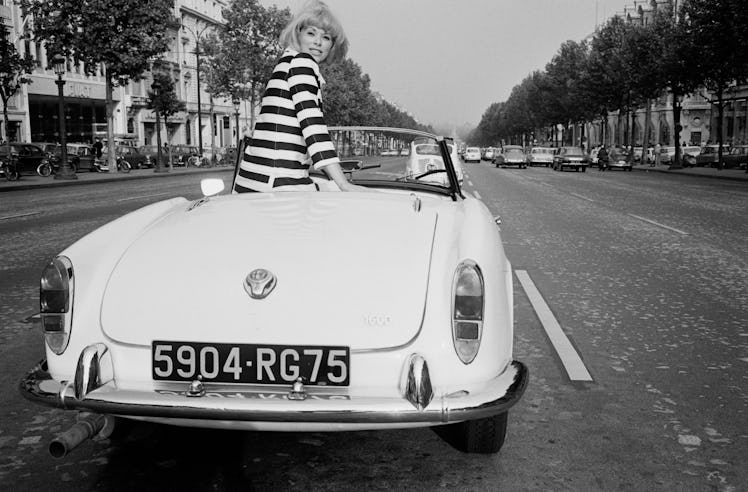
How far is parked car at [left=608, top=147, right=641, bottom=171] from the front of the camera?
4659 cm

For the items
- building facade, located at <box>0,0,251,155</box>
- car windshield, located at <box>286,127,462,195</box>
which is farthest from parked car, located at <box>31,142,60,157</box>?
car windshield, located at <box>286,127,462,195</box>

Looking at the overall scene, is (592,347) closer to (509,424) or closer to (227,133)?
(509,424)

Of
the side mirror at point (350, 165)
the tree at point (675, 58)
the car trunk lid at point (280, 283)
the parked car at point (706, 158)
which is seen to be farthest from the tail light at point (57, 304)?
the parked car at point (706, 158)

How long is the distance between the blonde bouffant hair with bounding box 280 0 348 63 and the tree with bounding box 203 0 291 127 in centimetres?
5133

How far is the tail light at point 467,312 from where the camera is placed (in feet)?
8.77

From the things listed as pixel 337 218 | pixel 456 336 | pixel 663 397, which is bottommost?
pixel 663 397

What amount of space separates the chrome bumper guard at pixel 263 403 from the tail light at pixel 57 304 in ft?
0.57

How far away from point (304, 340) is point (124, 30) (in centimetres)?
3351

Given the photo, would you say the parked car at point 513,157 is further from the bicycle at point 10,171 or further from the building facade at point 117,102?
the bicycle at point 10,171

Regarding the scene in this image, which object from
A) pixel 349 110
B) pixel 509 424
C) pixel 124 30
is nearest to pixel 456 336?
pixel 509 424

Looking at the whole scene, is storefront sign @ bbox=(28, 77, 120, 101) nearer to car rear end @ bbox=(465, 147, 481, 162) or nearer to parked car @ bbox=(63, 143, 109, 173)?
parked car @ bbox=(63, 143, 109, 173)

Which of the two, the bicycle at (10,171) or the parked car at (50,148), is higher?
the parked car at (50,148)

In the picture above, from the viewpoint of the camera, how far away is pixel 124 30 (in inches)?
1299

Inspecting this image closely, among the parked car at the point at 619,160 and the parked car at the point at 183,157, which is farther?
the parked car at the point at 183,157
